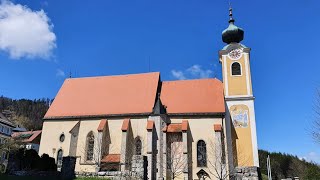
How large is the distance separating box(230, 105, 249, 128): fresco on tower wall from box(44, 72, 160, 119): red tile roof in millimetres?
8146

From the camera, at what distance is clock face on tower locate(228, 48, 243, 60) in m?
32.3

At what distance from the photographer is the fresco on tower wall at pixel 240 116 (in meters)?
29.4

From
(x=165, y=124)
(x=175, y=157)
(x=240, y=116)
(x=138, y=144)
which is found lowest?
(x=175, y=157)

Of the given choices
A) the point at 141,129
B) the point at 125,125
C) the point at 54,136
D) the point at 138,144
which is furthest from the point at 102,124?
the point at 54,136

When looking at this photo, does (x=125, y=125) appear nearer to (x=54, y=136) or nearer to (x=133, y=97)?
(x=133, y=97)

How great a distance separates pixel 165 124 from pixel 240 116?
737 cm

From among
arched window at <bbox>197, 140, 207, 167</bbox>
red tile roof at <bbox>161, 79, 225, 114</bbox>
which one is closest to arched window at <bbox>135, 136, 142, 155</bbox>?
red tile roof at <bbox>161, 79, 225, 114</bbox>

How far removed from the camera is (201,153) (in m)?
28.5

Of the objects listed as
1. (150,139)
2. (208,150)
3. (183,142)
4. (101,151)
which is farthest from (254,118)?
(101,151)

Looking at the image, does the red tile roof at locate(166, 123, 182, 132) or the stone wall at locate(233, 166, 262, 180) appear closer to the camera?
the stone wall at locate(233, 166, 262, 180)

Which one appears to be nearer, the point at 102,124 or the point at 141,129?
the point at 141,129

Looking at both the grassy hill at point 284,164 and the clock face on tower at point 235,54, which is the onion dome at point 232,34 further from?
the grassy hill at point 284,164

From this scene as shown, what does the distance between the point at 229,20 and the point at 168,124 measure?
14321 mm

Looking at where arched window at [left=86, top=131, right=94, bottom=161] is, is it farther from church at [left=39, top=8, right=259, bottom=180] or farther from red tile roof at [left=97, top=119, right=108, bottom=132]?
red tile roof at [left=97, top=119, right=108, bottom=132]
